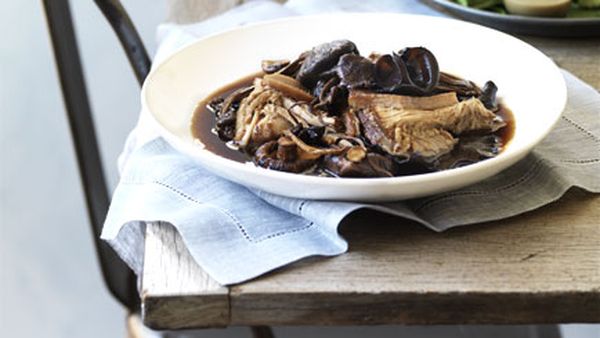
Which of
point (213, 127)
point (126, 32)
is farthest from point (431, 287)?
point (126, 32)

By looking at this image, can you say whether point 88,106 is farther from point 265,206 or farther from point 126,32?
point 265,206

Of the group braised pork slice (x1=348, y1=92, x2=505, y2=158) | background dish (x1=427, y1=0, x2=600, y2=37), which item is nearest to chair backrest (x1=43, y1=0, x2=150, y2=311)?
background dish (x1=427, y1=0, x2=600, y2=37)

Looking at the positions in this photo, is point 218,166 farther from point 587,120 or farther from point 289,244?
point 587,120

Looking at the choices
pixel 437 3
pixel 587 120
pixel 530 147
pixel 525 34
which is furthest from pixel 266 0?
pixel 530 147

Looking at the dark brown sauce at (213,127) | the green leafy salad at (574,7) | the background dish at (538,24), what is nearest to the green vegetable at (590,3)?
the green leafy salad at (574,7)

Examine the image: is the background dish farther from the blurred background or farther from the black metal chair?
the blurred background
